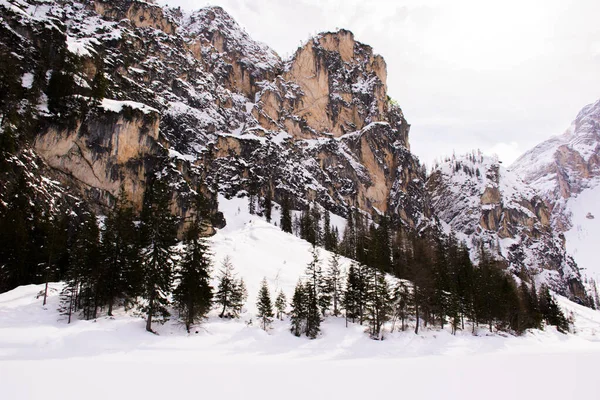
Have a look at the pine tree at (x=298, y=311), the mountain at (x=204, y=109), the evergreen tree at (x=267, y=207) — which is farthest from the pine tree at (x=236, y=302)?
the evergreen tree at (x=267, y=207)

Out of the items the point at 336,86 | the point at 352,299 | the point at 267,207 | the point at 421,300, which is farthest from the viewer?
the point at 336,86

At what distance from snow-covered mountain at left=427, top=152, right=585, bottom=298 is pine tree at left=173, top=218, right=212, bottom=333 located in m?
153

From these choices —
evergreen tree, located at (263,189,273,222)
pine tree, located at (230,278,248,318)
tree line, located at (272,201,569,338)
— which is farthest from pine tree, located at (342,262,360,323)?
evergreen tree, located at (263,189,273,222)

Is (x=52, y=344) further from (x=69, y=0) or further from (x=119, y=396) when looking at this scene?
(x=69, y=0)

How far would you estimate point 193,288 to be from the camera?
32594 millimetres

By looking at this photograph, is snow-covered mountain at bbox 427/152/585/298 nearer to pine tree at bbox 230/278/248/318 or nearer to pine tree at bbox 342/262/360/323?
pine tree at bbox 342/262/360/323

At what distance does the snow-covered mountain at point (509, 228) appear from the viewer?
162750 millimetres

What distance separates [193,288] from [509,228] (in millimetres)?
190424

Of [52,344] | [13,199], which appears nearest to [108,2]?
[13,199]

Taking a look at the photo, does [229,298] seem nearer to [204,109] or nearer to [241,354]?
[241,354]

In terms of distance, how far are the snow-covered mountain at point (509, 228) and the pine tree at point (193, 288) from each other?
152596 mm

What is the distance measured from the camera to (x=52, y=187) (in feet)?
165

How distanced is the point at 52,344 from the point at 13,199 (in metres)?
25.8

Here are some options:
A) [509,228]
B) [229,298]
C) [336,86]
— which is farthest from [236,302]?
[509,228]
